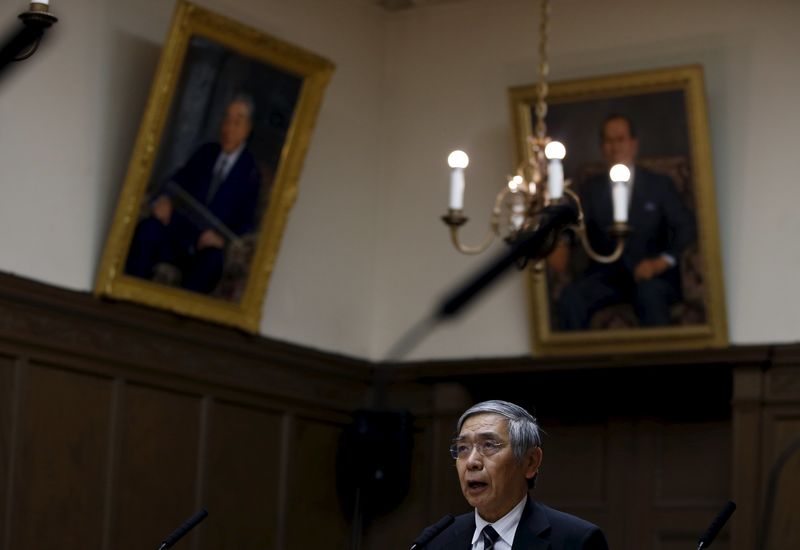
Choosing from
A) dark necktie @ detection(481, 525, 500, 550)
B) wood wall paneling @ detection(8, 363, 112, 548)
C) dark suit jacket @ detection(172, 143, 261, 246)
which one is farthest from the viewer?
dark suit jacket @ detection(172, 143, 261, 246)

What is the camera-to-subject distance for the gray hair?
5379 millimetres

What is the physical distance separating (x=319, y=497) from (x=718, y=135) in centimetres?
342

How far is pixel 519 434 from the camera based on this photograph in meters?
5.40

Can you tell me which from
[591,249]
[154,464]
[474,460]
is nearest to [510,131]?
[591,249]

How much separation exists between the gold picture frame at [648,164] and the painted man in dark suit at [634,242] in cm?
5

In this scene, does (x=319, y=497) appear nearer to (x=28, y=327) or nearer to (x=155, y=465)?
(x=155, y=465)

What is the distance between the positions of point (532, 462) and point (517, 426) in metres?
0.13

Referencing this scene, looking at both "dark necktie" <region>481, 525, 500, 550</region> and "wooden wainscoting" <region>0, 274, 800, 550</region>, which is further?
"wooden wainscoting" <region>0, 274, 800, 550</region>

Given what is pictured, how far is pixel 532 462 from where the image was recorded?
5.43m

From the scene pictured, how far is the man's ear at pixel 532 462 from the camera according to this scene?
5406mm

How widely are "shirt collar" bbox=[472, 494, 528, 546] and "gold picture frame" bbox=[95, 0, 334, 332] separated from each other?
14.7 ft

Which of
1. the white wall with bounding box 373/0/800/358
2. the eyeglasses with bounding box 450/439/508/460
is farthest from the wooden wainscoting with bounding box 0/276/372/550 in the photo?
the eyeglasses with bounding box 450/439/508/460

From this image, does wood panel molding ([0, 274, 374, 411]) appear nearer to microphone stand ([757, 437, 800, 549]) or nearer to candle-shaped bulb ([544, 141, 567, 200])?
candle-shaped bulb ([544, 141, 567, 200])

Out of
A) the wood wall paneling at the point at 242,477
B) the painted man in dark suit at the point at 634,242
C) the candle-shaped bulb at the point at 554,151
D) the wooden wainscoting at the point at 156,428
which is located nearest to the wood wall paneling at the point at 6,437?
the wooden wainscoting at the point at 156,428
